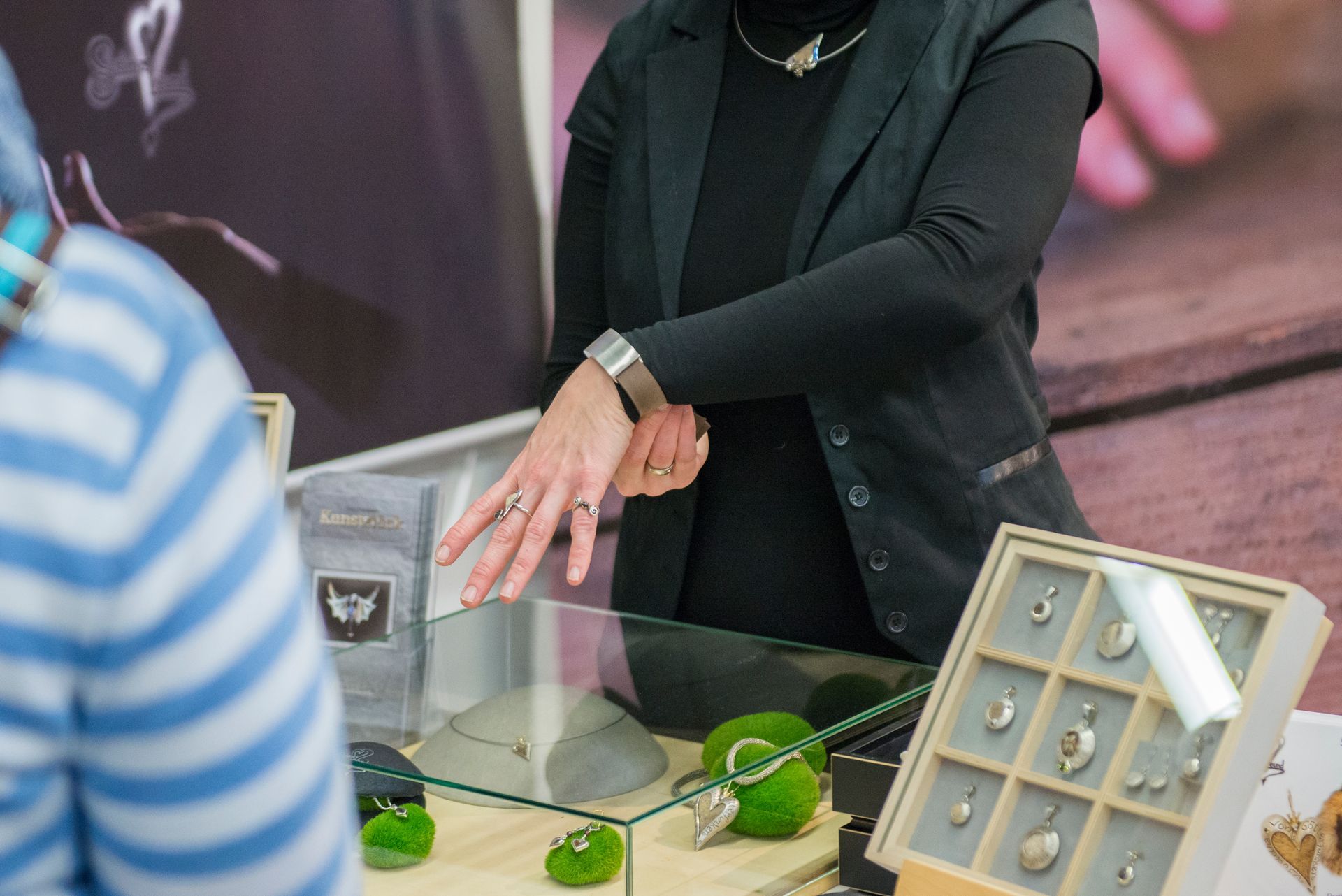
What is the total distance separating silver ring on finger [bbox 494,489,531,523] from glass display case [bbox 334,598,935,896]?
6.0 inches

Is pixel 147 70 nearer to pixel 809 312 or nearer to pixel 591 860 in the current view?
pixel 809 312

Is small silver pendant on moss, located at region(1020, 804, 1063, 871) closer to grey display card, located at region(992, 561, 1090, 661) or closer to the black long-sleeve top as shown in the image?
grey display card, located at region(992, 561, 1090, 661)

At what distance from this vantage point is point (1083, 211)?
88.4 inches

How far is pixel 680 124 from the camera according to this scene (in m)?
1.36

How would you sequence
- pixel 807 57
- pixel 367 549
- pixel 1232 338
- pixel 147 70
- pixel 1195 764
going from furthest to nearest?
pixel 1232 338, pixel 147 70, pixel 367 549, pixel 807 57, pixel 1195 764

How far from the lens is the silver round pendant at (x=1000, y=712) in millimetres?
770

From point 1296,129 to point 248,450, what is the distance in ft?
6.94

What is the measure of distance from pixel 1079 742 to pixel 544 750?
36 centimetres

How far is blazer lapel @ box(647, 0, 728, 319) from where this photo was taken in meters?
1.32

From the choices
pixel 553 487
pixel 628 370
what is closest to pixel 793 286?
pixel 628 370

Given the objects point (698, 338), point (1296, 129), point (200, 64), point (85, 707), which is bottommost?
point (85, 707)

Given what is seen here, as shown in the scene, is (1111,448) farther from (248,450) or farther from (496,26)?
(248,450)

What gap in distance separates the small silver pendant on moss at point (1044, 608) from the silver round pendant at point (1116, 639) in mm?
32

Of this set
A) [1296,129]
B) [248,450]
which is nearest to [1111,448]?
[1296,129]
